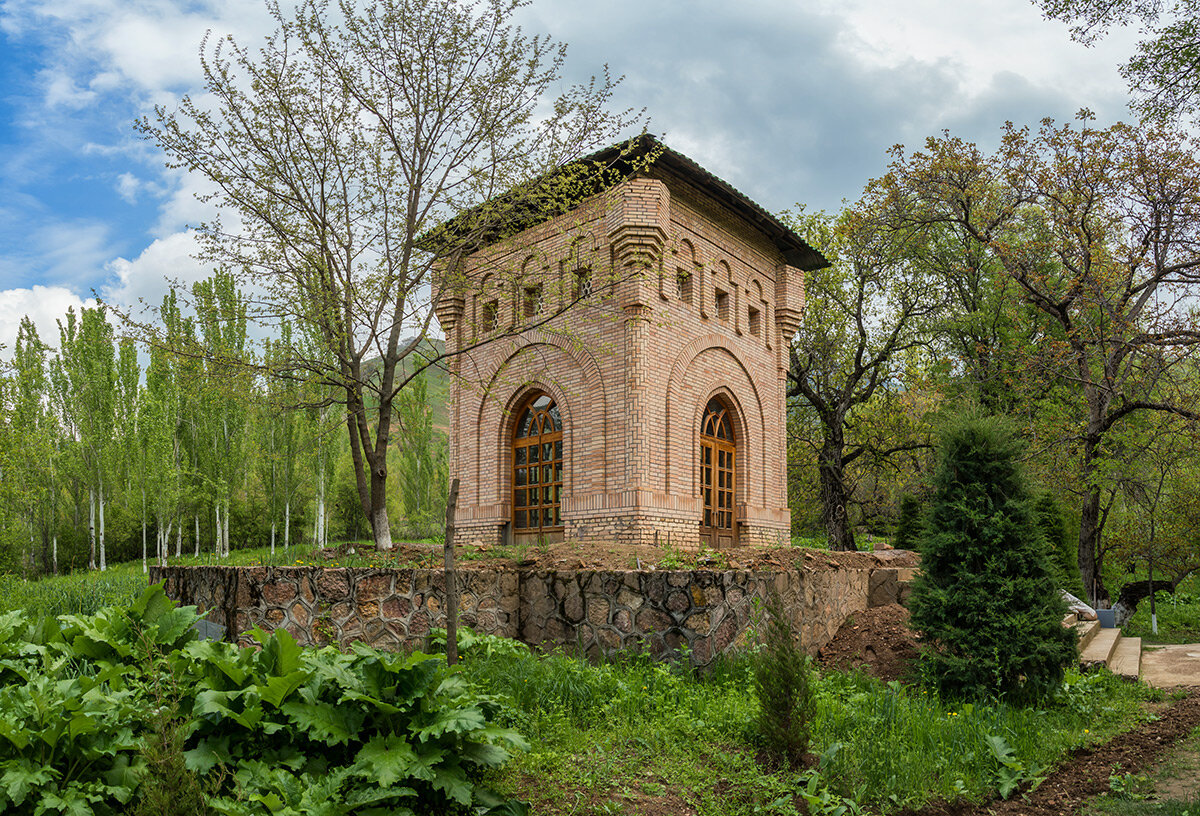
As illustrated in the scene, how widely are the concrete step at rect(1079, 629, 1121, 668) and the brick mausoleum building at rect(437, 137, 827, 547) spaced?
575 centimetres

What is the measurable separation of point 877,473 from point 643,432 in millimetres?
12155

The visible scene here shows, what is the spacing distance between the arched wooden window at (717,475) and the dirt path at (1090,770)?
25.0 feet

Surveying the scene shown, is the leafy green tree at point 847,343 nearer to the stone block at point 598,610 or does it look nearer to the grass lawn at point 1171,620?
the grass lawn at point 1171,620

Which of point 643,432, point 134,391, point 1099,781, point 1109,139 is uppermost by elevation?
point 1109,139

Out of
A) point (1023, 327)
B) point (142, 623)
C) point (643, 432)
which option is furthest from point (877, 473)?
point (142, 623)

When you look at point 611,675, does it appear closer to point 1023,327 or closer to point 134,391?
point 1023,327

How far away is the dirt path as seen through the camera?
5.09m

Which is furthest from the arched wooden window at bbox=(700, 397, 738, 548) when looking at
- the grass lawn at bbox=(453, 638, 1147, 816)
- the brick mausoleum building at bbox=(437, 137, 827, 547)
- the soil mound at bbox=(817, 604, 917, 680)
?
the grass lawn at bbox=(453, 638, 1147, 816)

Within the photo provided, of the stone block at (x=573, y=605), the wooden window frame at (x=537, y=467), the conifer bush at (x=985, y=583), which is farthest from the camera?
the wooden window frame at (x=537, y=467)

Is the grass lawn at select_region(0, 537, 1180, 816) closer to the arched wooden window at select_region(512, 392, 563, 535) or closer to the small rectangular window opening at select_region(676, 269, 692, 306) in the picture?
the arched wooden window at select_region(512, 392, 563, 535)

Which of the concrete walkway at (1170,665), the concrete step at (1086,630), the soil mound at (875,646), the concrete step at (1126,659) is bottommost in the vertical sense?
the concrete walkway at (1170,665)

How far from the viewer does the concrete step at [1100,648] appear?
9.62m

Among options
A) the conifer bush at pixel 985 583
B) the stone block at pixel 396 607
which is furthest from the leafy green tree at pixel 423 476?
the conifer bush at pixel 985 583

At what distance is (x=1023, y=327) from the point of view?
23.0m
